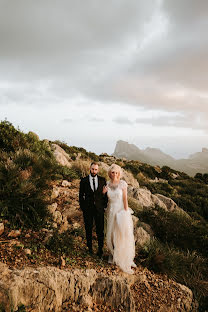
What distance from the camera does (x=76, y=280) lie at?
3.32m

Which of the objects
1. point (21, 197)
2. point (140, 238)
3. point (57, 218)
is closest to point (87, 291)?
point (57, 218)

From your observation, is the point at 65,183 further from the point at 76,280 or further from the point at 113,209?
the point at 76,280

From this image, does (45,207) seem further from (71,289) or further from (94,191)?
(71,289)

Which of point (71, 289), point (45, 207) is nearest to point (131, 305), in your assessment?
point (71, 289)

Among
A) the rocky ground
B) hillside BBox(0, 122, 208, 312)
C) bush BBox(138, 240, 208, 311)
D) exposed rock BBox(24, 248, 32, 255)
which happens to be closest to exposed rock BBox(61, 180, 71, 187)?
hillside BBox(0, 122, 208, 312)

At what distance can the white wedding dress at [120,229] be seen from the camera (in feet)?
13.8

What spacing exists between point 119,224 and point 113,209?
0.34 metres

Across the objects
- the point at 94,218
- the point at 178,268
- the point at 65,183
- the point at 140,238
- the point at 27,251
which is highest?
the point at 65,183

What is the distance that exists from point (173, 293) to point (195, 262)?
199cm

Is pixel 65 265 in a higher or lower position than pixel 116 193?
lower

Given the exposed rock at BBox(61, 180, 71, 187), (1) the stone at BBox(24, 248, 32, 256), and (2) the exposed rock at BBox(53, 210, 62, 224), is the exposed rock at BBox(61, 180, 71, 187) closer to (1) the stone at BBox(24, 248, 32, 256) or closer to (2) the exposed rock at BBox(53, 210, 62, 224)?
(2) the exposed rock at BBox(53, 210, 62, 224)

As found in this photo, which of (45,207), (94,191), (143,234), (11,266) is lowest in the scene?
(143,234)

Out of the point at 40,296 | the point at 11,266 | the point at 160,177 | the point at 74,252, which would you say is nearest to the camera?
the point at 40,296

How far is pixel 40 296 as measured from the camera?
111 inches
